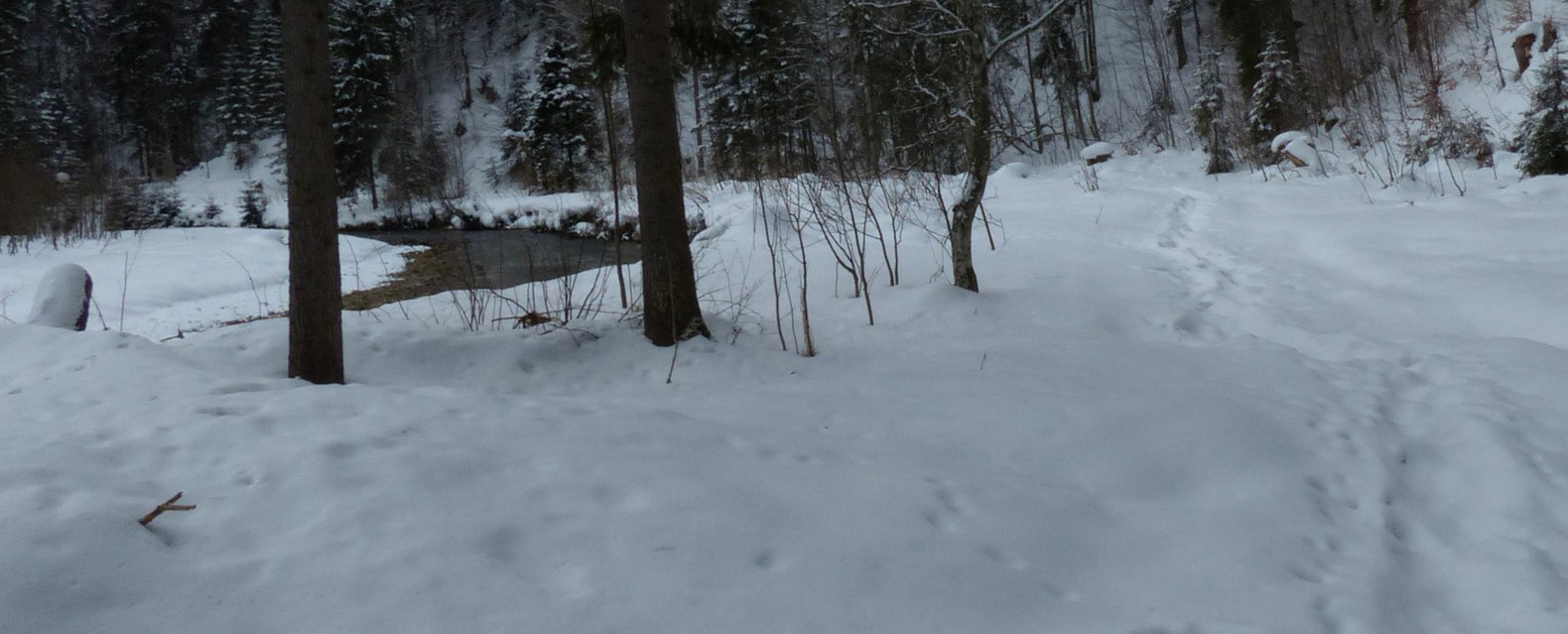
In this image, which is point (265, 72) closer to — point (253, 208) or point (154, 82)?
point (253, 208)

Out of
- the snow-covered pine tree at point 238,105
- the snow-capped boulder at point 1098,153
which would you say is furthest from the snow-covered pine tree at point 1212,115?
the snow-covered pine tree at point 238,105

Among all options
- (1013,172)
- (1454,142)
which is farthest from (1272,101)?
(1454,142)

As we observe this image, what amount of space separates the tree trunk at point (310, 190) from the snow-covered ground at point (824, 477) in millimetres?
495

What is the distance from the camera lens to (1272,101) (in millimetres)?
15422

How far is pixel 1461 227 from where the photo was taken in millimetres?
6398

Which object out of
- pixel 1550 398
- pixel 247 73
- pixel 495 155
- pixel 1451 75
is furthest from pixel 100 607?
pixel 247 73

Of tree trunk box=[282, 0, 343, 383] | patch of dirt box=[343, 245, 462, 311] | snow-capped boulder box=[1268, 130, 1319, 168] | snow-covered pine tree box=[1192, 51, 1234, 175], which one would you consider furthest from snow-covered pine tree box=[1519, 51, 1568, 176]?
patch of dirt box=[343, 245, 462, 311]

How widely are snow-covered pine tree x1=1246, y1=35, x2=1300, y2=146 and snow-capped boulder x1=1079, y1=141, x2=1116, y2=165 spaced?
2691 millimetres

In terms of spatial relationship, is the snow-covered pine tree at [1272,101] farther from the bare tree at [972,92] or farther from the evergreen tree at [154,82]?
the evergreen tree at [154,82]

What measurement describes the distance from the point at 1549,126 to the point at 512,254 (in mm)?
14283

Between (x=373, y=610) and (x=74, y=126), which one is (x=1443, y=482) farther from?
(x=74, y=126)

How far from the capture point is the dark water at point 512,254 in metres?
10.1

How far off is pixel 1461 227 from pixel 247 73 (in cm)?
4260

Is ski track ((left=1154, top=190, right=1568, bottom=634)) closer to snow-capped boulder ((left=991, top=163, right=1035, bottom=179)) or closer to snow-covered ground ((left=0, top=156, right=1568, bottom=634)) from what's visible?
snow-covered ground ((left=0, top=156, right=1568, bottom=634))
